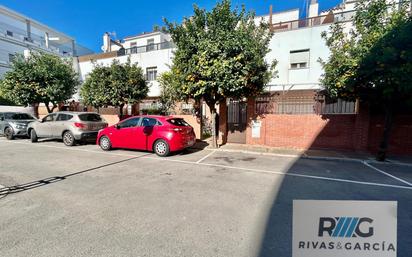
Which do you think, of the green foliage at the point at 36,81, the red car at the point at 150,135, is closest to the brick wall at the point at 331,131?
the red car at the point at 150,135

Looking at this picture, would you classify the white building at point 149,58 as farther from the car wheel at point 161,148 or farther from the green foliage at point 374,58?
the green foliage at point 374,58

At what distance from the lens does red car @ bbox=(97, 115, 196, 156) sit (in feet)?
25.9

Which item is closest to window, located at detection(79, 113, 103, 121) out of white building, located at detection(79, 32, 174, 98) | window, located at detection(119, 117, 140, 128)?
window, located at detection(119, 117, 140, 128)

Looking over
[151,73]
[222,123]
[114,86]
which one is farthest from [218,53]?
[151,73]

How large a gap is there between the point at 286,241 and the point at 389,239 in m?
1.60

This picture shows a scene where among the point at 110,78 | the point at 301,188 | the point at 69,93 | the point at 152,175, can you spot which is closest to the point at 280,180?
the point at 301,188

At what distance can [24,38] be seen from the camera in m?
29.5

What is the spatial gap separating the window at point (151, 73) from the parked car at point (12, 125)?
29.9 feet

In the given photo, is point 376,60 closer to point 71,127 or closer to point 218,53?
point 218,53

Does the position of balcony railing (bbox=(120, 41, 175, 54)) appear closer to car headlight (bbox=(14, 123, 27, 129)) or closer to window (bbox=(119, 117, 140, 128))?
car headlight (bbox=(14, 123, 27, 129))

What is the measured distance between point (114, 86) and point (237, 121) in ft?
24.8

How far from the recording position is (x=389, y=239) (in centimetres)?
140

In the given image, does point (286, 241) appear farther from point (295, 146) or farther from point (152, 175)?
point (295, 146)

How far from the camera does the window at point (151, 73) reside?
57.9ft
